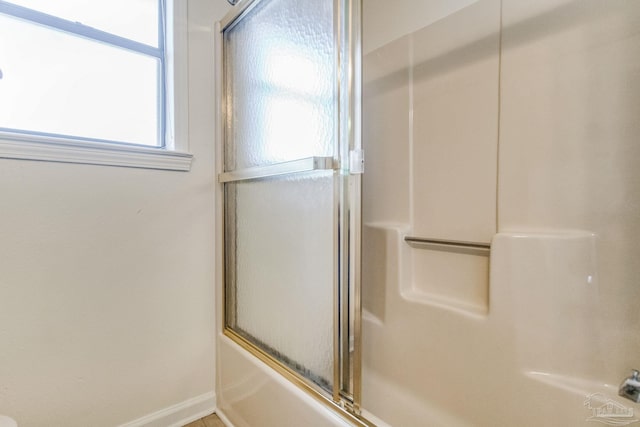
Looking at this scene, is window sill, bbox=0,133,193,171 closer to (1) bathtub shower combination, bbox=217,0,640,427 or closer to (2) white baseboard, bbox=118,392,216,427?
(1) bathtub shower combination, bbox=217,0,640,427

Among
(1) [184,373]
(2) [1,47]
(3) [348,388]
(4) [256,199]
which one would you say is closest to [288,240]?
(4) [256,199]

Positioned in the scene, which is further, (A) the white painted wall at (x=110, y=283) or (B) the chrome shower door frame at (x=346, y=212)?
(A) the white painted wall at (x=110, y=283)

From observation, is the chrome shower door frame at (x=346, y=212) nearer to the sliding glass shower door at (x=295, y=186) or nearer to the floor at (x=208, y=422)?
the sliding glass shower door at (x=295, y=186)

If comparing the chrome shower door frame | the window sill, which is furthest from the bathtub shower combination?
the window sill

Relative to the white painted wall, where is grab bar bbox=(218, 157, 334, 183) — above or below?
above

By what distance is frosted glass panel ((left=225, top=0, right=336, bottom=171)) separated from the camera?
3.38 feet

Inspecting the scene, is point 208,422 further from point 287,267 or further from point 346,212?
point 346,212

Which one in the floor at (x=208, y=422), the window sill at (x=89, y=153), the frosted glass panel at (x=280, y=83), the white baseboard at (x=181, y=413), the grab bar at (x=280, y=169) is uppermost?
the frosted glass panel at (x=280, y=83)

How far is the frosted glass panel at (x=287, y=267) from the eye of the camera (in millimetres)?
1036

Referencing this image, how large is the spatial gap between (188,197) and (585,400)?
1587 mm

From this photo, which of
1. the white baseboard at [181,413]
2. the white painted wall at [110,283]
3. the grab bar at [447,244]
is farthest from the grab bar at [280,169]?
the white baseboard at [181,413]

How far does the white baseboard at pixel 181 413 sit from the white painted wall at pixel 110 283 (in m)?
0.02

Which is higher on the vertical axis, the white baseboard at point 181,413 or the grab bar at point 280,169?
the grab bar at point 280,169

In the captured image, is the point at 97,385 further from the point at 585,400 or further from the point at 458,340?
the point at 585,400
